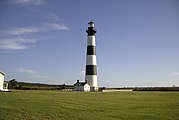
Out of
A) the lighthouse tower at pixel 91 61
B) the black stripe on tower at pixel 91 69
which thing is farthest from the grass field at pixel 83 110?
the lighthouse tower at pixel 91 61

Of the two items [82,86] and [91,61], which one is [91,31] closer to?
[91,61]

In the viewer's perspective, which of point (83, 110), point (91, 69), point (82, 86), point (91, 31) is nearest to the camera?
point (83, 110)

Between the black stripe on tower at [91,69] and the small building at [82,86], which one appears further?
the small building at [82,86]

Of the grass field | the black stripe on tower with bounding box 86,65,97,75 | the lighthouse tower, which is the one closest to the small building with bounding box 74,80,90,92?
the lighthouse tower

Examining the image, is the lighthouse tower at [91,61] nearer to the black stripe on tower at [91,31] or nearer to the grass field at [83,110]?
the black stripe on tower at [91,31]

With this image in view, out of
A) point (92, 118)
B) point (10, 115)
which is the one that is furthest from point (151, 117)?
point (10, 115)

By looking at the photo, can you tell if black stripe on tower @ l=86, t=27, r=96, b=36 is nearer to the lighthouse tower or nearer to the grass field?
the lighthouse tower

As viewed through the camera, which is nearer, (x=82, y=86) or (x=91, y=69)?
(x=91, y=69)

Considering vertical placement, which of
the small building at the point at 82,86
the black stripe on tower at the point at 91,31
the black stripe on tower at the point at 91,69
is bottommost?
the small building at the point at 82,86

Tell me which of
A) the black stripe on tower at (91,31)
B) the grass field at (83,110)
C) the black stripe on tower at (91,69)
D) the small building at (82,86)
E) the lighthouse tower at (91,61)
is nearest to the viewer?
the grass field at (83,110)

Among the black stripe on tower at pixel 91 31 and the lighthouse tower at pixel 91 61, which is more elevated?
the black stripe on tower at pixel 91 31

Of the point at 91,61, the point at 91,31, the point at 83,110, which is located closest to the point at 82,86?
the point at 91,61

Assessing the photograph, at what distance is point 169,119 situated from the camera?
12.4 m

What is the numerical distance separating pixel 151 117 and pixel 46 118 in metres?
5.64
